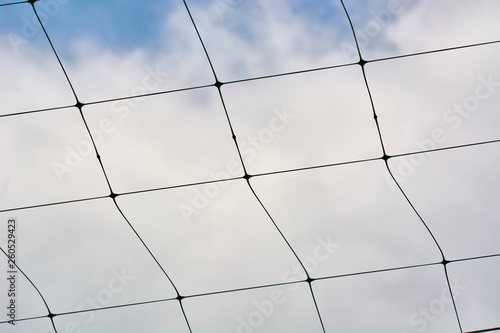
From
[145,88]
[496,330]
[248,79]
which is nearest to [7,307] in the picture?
[145,88]

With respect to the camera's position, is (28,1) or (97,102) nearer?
(28,1)

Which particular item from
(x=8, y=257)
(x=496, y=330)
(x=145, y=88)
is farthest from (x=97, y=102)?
(x=496, y=330)

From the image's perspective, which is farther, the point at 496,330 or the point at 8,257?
the point at 8,257

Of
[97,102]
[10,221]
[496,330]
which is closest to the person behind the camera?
[496,330]

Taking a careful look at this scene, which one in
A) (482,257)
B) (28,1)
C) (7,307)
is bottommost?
(482,257)

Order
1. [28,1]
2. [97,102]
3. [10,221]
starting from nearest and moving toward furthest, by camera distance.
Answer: [28,1], [97,102], [10,221]

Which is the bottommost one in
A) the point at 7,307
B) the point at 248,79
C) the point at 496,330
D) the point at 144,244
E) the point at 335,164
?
the point at 496,330

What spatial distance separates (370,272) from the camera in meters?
15.7

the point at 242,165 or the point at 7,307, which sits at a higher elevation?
the point at 242,165

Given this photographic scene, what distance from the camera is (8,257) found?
1595 centimetres

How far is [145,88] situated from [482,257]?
483 inches

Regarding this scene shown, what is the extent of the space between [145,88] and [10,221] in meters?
6.52

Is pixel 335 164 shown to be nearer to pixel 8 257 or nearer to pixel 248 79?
pixel 248 79

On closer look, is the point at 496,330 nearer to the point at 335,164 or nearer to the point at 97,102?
the point at 335,164
